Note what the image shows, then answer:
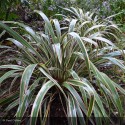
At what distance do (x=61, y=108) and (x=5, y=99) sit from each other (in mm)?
484

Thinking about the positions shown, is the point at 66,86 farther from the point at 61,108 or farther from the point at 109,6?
the point at 109,6

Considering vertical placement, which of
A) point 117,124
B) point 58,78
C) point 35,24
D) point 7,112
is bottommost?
point 117,124

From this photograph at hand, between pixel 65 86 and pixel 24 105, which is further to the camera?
pixel 65 86

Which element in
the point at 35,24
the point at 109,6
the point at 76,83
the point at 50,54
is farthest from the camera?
the point at 109,6

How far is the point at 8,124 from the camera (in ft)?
6.33

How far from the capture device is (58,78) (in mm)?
2039

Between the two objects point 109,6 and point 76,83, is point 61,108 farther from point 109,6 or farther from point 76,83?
point 109,6

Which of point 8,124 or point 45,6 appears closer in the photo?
point 8,124

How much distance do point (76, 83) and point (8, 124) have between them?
67cm

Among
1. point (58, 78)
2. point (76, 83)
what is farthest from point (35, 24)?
point (76, 83)

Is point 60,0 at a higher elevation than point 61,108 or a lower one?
higher

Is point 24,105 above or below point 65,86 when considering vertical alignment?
below

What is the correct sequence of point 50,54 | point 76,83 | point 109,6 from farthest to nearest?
point 109,6 → point 50,54 → point 76,83

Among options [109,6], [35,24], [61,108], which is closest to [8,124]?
[61,108]
